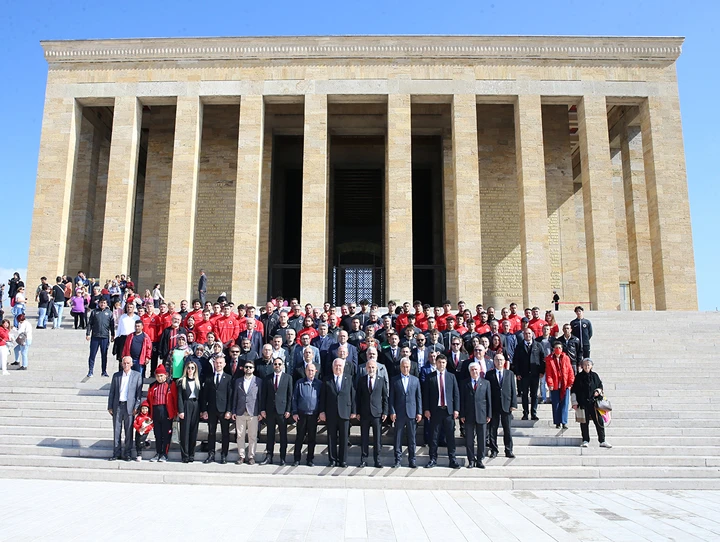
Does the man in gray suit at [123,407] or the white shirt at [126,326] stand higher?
the white shirt at [126,326]

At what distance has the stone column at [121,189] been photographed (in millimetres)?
19922

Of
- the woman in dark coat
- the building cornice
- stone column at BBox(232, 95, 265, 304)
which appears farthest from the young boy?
the building cornice

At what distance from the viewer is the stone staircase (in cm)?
715

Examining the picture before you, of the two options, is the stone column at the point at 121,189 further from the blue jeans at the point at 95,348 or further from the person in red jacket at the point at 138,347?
the person in red jacket at the point at 138,347

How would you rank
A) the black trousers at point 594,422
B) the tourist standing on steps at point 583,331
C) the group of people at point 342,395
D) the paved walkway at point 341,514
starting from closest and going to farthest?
the paved walkway at point 341,514, the group of people at point 342,395, the black trousers at point 594,422, the tourist standing on steps at point 583,331

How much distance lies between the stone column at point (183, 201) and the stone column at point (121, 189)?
1617mm

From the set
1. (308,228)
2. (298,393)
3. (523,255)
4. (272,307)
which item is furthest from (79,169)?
(298,393)

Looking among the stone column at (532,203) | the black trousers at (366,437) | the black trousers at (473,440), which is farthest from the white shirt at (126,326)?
the stone column at (532,203)

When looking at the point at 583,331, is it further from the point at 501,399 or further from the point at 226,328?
the point at 226,328

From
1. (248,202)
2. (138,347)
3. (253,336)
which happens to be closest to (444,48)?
(248,202)

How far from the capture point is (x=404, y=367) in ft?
25.5

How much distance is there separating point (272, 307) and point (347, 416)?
384 cm

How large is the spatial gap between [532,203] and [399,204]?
4750 mm

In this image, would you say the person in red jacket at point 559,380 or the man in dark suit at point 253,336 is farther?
the man in dark suit at point 253,336
